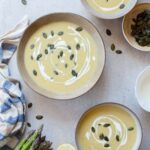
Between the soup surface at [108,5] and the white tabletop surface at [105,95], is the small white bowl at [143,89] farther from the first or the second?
the soup surface at [108,5]

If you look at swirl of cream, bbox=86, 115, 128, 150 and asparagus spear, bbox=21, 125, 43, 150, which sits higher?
swirl of cream, bbox=86, 115, 128, 150

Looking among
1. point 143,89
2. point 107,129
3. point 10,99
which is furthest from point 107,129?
point 10,99

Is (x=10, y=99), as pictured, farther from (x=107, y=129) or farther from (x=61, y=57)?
(x=107, y=129)

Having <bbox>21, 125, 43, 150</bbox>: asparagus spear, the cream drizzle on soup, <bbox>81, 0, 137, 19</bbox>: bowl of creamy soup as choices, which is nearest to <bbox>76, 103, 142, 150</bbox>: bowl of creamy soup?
the cream drizzle on soup

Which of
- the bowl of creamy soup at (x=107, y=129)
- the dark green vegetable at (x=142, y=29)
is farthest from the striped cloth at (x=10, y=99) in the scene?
the dark green vegetable at (x=142, y=29)

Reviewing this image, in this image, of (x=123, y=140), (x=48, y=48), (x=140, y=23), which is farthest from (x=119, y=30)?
(x=123, y=140)

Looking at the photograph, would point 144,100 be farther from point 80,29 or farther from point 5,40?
point 5,40

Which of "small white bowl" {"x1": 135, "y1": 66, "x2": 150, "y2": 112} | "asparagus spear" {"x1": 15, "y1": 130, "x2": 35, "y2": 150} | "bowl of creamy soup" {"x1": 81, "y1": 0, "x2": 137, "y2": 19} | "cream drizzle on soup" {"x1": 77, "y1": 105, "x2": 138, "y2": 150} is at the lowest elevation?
"asparagus spear" {"x1": 15, "y1": 130, "x2": 35, "y2": 150}

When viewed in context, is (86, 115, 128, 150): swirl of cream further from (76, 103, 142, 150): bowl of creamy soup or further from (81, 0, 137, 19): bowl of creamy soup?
(81, 0, 137, 19): bowl of creamy soup
